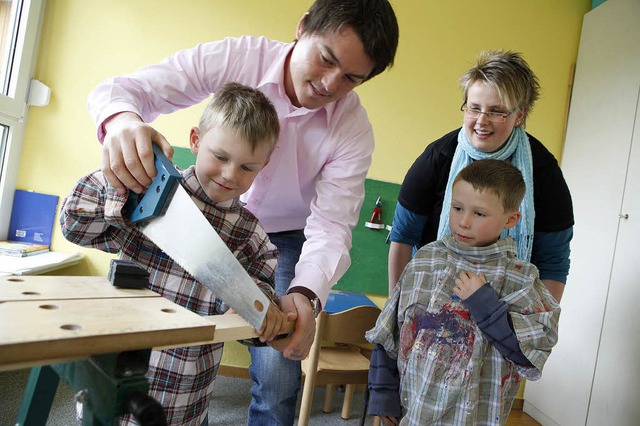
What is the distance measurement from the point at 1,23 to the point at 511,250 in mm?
3031

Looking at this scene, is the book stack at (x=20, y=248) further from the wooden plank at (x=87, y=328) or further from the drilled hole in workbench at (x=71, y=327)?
the drilled hole in workbench at (x=71, y=327)

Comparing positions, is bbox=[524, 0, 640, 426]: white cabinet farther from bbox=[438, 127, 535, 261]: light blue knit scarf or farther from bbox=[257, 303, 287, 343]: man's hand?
bbox=[257, 303, 287, 343]: man's hand

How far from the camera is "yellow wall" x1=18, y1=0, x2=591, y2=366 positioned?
3316 mm

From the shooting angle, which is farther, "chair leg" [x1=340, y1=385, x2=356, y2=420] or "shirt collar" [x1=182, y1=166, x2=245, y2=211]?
"chair leg" [x1=340, y1=385, x2=356, y2=420]

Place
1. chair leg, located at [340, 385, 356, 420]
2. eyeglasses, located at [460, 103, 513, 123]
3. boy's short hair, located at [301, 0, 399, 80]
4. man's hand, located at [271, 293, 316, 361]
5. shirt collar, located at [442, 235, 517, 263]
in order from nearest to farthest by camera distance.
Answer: man's hand, located at [271, 293, 316, 361]
boy's short hair, located at [301, 0, 399, 80]
shirt collar, located at [442, 235, 517, 263]
eyeglasses, located at [460, 103, 513, 123]
chair leg, located at [340, 385, 356, 420]

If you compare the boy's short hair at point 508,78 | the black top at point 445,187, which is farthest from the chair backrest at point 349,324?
the boy's short hair at point 508,78

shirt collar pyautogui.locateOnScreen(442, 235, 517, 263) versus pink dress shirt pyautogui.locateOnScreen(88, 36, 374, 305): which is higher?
pink dress shirt pyautogui.locateOnScreen(88, 36, 374, 305)

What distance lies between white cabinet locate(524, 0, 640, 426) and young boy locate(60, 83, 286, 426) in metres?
2.69

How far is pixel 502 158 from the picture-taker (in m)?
1.81

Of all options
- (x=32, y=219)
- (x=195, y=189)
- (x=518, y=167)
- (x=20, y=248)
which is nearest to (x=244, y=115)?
(x=195, y=189)

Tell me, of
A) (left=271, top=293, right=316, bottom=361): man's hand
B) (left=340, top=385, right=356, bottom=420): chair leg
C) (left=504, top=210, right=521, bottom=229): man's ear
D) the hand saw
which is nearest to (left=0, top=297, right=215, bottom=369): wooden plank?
the hand saw

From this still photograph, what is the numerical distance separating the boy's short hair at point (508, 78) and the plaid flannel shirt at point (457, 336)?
49 cm

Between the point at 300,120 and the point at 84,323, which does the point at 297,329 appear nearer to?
the point at 84,323

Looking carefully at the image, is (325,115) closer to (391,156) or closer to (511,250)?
(511,250)
